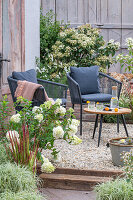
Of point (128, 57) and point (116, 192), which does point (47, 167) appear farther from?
point (128, 57)

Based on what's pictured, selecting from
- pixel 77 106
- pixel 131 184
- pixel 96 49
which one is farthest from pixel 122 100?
pixel 131 184

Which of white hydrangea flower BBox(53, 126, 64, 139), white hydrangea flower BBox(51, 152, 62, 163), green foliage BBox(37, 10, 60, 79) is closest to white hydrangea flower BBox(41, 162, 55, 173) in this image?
white hydrangea flower BBox(53, 126, 64, 139)

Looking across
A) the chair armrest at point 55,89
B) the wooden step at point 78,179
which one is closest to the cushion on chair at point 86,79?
the chair armrest at point 55,89

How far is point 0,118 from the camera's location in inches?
139

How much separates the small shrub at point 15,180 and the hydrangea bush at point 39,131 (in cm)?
30

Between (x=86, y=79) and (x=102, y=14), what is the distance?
3.46m

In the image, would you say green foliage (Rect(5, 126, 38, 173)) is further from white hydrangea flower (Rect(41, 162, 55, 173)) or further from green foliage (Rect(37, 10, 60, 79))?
green foliage (Rect(37, 10, 60, 79))

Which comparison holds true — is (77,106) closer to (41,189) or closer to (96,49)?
(96,49)

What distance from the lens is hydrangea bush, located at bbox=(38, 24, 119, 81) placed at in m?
7.65

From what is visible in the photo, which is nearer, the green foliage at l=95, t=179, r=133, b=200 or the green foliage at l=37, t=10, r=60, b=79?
the green foliage at l=95, t=179, r=133, b=200

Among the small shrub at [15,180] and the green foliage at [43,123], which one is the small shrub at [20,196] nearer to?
the small shrub at [15,180]

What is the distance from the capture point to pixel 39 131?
11.3ft

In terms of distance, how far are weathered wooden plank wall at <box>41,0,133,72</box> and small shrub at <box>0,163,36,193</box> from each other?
6.12 metres

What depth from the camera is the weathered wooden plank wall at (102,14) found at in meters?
8.61
